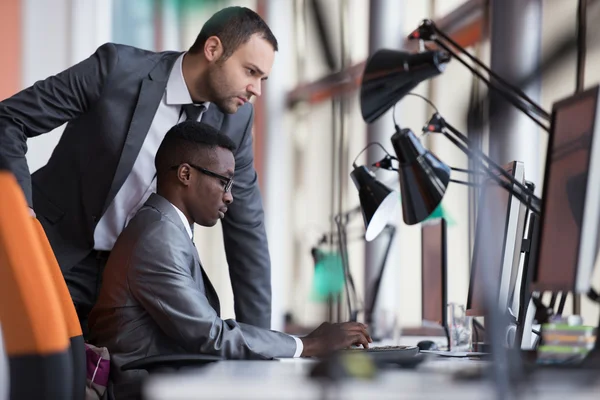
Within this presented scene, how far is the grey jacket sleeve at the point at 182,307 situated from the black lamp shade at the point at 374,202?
2.08 feet

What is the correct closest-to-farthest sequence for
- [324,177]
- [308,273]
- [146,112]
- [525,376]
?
[525,376] < [146,112] < [324,177] < [308,273]

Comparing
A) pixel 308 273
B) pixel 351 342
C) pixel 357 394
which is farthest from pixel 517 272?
pixel 308 273

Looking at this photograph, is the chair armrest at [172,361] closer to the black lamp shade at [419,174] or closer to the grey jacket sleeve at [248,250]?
the black lamp shade at [419,174]

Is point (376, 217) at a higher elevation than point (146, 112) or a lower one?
lower

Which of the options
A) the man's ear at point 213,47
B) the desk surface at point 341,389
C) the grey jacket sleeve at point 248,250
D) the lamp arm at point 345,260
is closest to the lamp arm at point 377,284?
the lamp arm at point 345,260

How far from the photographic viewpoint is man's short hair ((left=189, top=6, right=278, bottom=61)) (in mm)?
2588

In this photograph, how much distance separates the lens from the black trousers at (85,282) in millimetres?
2445

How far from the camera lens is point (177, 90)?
2.54 m

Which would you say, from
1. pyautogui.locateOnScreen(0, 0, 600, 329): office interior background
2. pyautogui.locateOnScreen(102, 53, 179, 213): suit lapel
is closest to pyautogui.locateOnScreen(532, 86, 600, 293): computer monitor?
pyautogui.locateOnScreen(0, 0, 600, 329): office interior background

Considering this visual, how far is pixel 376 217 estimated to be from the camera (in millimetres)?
2518

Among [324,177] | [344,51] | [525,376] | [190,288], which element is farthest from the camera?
[324,177]

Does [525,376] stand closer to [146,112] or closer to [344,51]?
[146,112]

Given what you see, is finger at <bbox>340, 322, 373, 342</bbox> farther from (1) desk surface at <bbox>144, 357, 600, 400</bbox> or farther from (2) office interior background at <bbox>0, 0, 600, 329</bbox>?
(1) desk surface at <bbox>144, 357, 600, 400</bbox>

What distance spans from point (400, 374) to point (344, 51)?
15.0 feet
